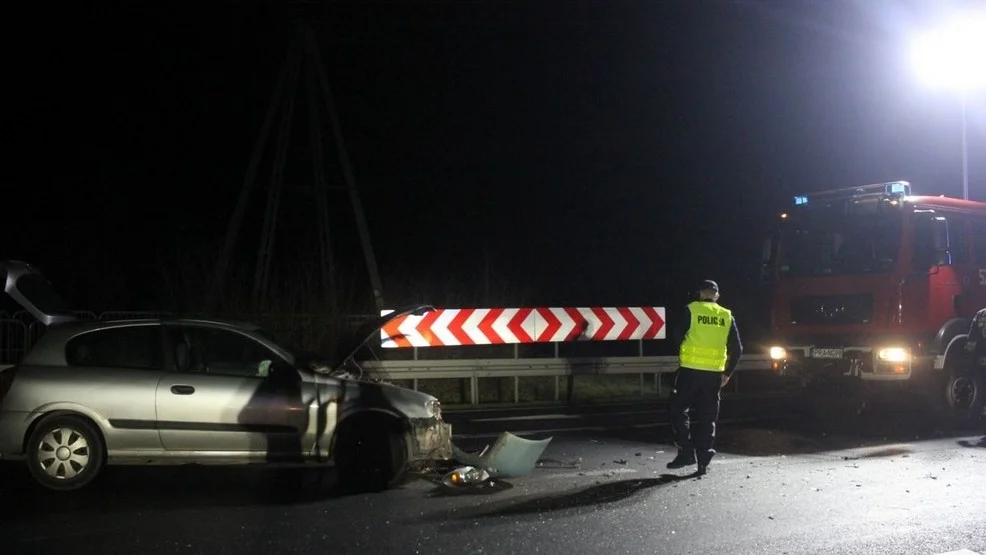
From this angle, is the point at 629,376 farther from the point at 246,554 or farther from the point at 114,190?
the point at 114,190

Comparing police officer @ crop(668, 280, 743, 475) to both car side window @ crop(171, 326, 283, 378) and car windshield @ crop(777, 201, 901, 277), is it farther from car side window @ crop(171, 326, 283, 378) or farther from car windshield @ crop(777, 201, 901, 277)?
car windshield @ crop(777, 201, 901, 277)

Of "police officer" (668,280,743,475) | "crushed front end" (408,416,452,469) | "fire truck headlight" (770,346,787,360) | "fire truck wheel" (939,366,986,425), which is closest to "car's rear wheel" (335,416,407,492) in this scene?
"crushed front end" (408,416,452,469)

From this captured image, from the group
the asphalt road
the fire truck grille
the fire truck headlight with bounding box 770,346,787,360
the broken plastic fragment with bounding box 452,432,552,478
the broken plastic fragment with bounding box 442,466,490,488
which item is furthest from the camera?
the fire truck headlight with bounding box 770,346,787,360

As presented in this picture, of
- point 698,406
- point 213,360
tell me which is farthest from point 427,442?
point 698,406

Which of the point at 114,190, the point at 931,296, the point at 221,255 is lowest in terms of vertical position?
the point at 931,296

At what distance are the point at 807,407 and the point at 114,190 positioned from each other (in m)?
25.7

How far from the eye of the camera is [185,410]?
7898 millimetres

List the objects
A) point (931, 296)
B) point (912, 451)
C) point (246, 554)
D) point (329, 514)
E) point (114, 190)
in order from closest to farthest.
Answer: point (246, 554) < point (329, 514) < point (912, 451) < point (931, 296) < point (114, 190)

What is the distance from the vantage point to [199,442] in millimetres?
7918

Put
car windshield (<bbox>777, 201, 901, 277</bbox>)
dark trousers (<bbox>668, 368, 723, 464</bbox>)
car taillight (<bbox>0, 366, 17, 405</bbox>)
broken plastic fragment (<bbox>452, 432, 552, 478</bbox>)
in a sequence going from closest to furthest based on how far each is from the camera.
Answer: car taillight (<bbox>0, 366, 17, 405</bbox>) < broken plastic fragment (<bbox>452, 432, 552, 478</bbox>) < dark trousers (<bbox>668, 368, 723, 464</bbox>) < car windshield (<bbox>777, 201, 901, 277</bbox>)

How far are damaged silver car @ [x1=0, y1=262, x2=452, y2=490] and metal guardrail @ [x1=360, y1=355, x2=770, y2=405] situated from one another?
5.99m

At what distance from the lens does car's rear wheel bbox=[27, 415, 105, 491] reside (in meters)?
7.79

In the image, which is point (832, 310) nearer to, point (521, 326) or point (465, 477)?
point (521, 326)

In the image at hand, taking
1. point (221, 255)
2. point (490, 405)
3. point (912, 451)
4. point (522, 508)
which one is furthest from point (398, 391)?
point (221, 255)
